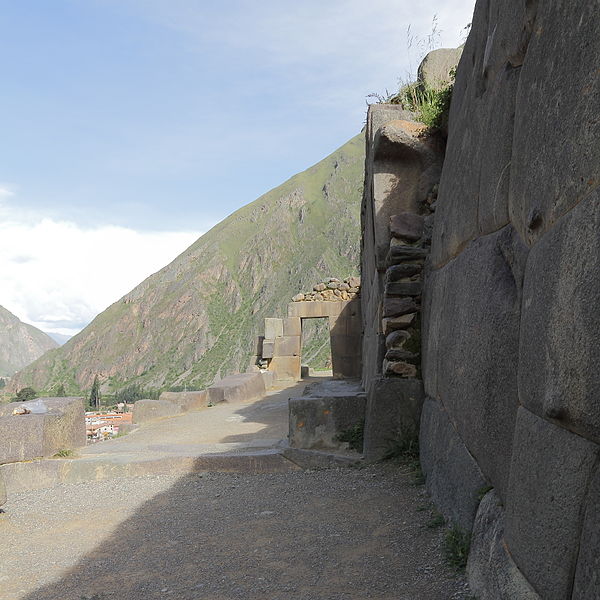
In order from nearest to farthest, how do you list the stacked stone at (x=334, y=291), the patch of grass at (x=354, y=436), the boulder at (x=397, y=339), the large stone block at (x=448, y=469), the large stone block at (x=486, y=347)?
the large stone block at (x=486, y=347) → the large stone block at (x=448, y=469) → the boulder at (x=397, y=339) → the patch of grass at (x=354, y=436) → the stacked stone at (x=334, y=291)

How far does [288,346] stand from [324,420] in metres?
11.6

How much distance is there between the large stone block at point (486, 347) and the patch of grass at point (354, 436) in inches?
68.7

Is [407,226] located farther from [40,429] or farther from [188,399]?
[188,399]

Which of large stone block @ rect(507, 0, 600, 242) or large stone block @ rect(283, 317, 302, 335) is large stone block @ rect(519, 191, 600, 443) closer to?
large stone block @ rect(507, 0, 600, 242)

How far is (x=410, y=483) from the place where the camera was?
165 inches

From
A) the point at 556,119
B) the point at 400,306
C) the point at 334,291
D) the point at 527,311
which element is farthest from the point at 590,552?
the point at 334,291

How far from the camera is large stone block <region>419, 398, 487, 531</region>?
2.87 m

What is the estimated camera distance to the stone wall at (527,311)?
1.57 m

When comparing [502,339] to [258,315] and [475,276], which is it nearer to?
[475,276]

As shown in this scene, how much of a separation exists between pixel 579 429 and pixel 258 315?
68189 millimetres

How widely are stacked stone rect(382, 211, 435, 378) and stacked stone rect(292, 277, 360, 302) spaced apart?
10884mm

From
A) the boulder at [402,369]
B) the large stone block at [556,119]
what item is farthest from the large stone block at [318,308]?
the large stone block at [556,119]

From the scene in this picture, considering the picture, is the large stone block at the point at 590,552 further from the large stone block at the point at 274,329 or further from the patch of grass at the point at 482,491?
Answer: the large stone block at the point at 274,329

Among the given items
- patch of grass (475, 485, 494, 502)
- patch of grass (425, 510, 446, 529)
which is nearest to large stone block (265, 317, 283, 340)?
patch of grass (425, 510, 446, 529)
